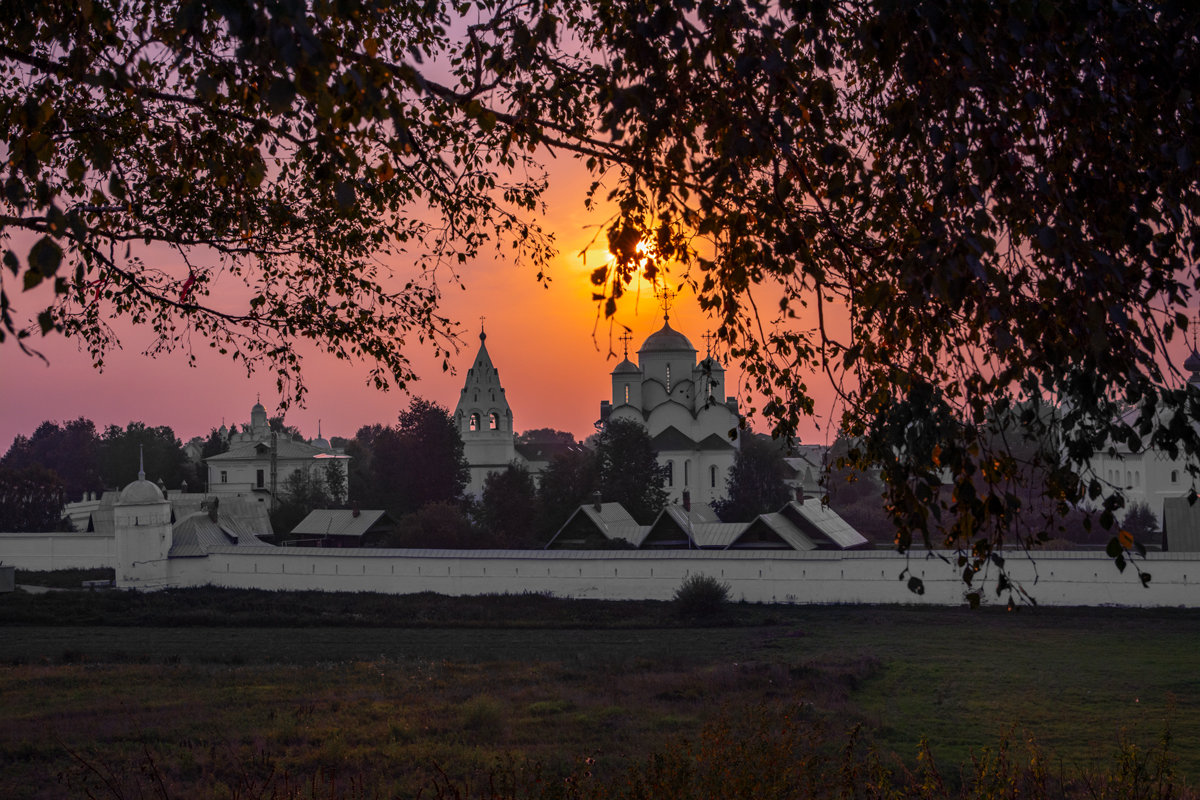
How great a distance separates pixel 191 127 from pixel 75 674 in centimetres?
1239

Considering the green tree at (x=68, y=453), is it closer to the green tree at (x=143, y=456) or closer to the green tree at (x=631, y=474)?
the green tree at (x=143, y=456)

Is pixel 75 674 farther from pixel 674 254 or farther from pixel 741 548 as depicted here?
pixel 741 548

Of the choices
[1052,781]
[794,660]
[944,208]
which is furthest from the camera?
[794,660]

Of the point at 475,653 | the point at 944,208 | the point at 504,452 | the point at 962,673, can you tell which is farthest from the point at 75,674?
the point at 504,452

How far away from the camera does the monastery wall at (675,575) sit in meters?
21.8

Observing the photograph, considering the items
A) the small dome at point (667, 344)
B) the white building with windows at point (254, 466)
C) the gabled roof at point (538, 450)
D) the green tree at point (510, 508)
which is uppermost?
the small dome at point (667, 344)

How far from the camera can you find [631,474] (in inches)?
1435

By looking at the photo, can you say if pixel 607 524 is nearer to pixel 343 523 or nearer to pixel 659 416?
pixel 343 523

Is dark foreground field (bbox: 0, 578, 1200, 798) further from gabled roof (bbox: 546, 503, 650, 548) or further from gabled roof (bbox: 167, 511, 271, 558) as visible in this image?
gabled roof (bbox: 546, 503, 650, 548)

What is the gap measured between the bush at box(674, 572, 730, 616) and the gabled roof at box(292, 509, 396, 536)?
1569 centimetres

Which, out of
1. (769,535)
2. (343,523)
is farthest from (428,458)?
(769,535)

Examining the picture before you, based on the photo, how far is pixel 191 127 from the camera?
596 cm

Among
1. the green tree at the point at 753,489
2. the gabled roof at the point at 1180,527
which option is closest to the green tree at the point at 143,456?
the green tree at the point at 753,489

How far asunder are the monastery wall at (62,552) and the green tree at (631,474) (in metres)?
16.3
